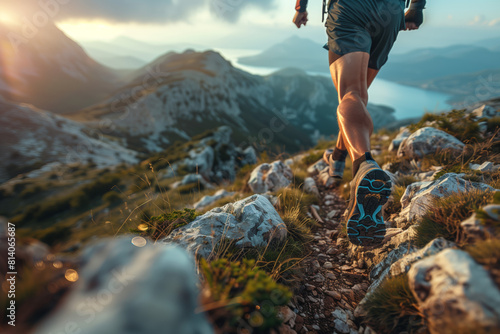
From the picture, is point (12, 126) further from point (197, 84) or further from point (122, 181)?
point (197, 84)

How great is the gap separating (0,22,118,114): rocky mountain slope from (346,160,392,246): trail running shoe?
151m

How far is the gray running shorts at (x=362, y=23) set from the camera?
279 cm

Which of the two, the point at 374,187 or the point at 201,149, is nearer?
the point at 374,187

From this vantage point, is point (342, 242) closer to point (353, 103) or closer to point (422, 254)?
point (422, 254)

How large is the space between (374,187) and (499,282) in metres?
1.12

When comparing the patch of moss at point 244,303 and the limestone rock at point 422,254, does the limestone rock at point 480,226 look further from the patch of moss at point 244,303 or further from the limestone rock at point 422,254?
the patch of moss at point 244,303

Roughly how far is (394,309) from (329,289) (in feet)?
2.94

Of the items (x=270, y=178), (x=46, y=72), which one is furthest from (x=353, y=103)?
(x=46, y=72)

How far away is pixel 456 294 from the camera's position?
1193mm

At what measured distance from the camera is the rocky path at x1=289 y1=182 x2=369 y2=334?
6.64ft

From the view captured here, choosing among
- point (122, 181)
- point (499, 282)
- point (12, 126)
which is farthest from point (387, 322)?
point (12, 126)

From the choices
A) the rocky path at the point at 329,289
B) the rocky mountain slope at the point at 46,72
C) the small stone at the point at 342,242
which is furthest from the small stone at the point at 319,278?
the rocky mountain slope at the point at 46,72

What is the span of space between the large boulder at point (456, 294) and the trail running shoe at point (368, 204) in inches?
29.6

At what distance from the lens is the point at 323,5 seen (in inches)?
134
